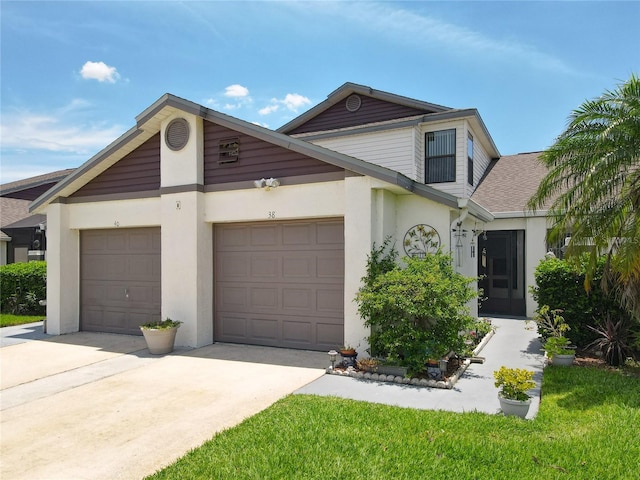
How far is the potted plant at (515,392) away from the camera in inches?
189

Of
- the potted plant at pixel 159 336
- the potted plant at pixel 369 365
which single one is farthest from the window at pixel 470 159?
the potted plant at pixel 159 336

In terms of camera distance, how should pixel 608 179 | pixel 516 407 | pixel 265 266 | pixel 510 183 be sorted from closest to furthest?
pixel 516 407 → pixel 608 179 → pixel 265 266 → pixel 510 183

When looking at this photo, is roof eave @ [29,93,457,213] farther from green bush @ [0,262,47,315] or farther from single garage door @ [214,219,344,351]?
green bush @ [0,262,47,315]

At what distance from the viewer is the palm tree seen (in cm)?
646

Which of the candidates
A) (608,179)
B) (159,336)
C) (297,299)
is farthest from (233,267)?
(608,179)

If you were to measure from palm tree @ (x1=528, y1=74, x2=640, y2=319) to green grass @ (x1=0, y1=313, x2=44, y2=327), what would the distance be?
14488 mm

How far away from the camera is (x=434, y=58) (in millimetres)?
11234

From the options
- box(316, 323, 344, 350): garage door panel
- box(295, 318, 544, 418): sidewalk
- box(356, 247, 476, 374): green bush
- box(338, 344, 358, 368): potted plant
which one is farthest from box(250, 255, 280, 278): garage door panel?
box(295, 318, 544, 418): sidewalk

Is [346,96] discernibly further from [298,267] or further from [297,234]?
[298,267]

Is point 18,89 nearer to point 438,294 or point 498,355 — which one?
point 438,294

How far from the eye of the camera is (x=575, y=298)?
788cm

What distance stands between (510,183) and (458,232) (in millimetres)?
6787

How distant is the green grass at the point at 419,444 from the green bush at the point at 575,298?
2.57 m

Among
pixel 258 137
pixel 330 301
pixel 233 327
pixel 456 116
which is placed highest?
pixel 456 116
